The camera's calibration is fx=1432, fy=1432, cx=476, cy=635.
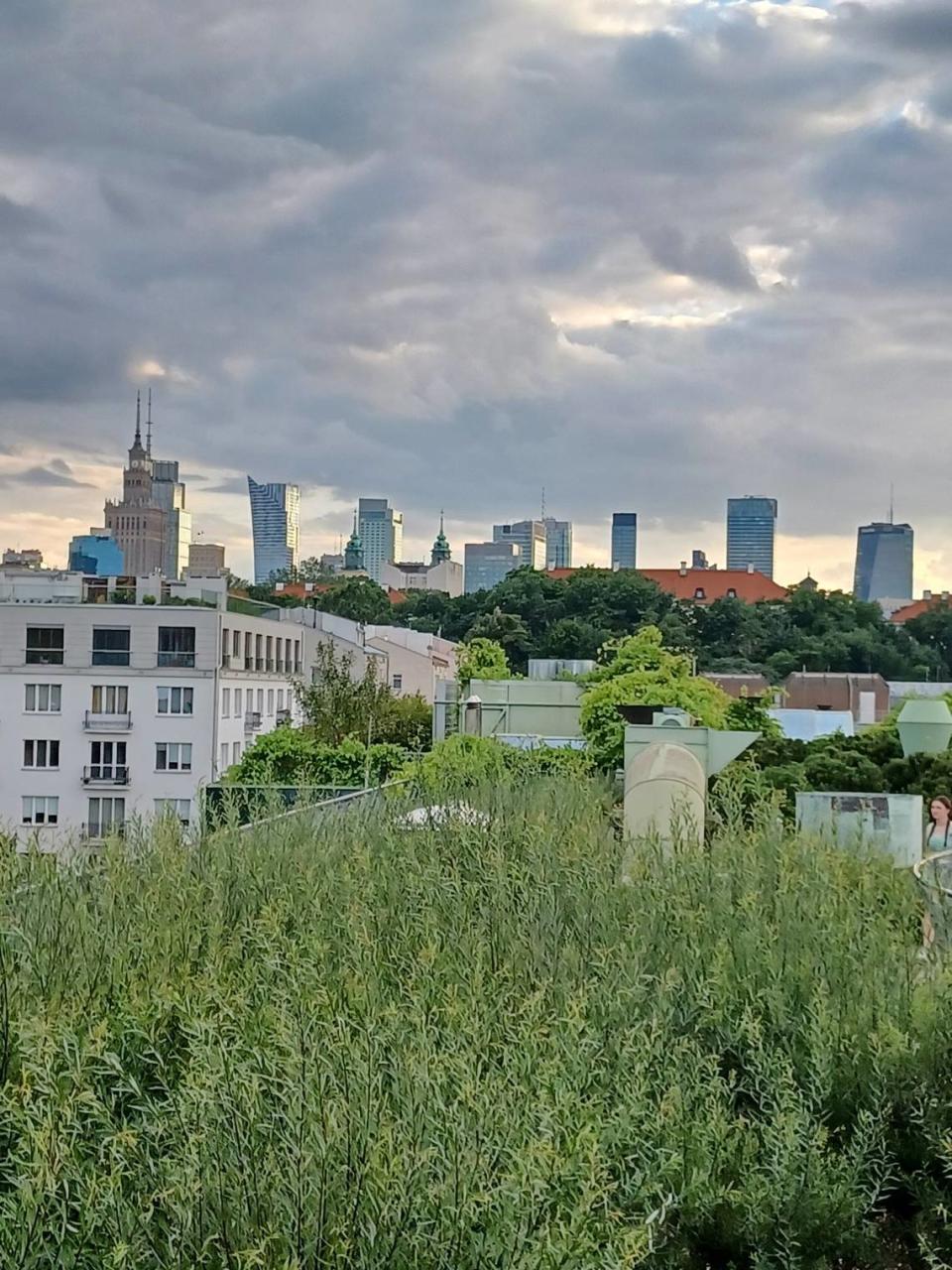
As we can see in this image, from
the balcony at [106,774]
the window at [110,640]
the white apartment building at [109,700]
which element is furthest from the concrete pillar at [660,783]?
the window at [110,640]

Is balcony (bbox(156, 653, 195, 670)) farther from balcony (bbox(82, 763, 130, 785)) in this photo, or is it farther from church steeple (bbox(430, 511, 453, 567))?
church steeple (bbox(430, 511, 453, 567))

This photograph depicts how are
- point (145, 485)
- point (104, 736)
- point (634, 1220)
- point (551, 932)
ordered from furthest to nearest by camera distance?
1. point (145, 485)
2. point (104, 736)
3. point (551, 932)
4. point (634, 1220)

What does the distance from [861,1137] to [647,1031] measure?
2.04 ft

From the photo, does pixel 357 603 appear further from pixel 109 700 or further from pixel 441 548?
pixel 441 548

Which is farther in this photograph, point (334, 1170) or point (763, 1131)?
point (763, 1131)

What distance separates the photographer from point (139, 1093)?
2961 millimetres

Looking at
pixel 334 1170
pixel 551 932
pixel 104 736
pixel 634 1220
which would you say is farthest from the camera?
pixel 104 736

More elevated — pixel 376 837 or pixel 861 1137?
A: pixel 376 837

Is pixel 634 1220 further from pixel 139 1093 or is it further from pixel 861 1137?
pixel 139 1093

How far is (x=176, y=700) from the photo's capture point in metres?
45.0

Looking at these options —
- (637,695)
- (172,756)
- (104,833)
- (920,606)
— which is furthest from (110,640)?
(920,606)

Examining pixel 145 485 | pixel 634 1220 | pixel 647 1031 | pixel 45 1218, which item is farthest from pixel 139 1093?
pixel 145 485

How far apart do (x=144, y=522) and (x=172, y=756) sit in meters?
107

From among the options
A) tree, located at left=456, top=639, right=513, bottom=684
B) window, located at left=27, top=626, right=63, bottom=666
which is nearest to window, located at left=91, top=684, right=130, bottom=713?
window, located at left=27, top=626, right=63, bottom=666
